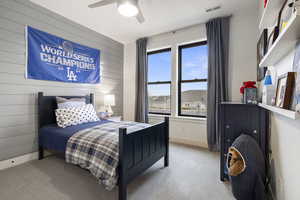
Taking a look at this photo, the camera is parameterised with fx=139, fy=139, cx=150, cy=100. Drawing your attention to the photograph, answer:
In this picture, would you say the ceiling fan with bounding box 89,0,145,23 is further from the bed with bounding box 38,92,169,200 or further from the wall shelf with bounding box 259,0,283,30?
the bed with bounding box 38,92,169,200

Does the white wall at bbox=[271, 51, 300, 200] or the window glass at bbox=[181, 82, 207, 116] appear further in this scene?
the window glass at bbox=[181, 82, 207, 116]

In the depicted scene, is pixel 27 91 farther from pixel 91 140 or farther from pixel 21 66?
pixel 91 140

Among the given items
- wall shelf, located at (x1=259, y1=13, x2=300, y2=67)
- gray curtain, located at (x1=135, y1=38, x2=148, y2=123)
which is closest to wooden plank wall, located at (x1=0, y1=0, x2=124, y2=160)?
gray curtain, located at (x1=135, y1=38, x2=148, y2=123)

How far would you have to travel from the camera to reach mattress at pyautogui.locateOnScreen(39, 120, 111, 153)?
2.01 m

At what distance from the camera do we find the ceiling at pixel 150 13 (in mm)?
2443

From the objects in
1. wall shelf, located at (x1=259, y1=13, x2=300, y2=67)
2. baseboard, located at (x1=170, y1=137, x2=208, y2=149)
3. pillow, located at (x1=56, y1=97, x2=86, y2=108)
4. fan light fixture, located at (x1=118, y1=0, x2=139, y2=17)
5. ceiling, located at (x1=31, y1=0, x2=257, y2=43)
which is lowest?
baseboard, located at (x1=170, y1=137, x2=208, y2=149)

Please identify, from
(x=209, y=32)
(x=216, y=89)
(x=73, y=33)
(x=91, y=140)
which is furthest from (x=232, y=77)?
(x=73, y=33)

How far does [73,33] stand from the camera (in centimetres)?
302

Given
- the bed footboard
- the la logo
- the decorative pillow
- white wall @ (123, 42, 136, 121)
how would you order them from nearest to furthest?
the bed footboard, the decorative pillow, the la logo, white wall @ (123, 42, 136, 121)

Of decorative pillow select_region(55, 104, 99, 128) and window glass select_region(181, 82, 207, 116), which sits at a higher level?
window glass select_region(181, 82, 207, 116)

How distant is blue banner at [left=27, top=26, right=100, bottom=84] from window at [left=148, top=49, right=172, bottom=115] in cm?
145

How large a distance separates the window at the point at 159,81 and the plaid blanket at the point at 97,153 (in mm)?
2141

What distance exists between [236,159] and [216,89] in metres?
1.70

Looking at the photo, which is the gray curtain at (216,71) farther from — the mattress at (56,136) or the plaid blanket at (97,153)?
the mattress at (56,136)
